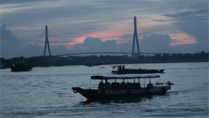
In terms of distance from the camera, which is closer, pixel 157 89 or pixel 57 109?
pixel 57 109

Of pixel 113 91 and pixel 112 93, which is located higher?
pixel 113 91

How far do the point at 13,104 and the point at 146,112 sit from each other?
1033 centimetres

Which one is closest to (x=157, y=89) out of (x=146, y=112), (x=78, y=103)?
(x=78, y=103)

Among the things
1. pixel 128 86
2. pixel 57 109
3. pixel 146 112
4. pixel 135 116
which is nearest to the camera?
pixel 135 116

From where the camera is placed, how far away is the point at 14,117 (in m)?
22.0

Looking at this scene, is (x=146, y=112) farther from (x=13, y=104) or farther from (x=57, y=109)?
(x=13, y=104)

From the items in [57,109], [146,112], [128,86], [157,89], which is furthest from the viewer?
[157,89]

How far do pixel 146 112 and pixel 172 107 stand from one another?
109 inches

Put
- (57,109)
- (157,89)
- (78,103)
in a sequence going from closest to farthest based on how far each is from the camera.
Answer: (57,109) → (78,103) → (157,89)

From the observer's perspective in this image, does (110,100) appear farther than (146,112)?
Yes

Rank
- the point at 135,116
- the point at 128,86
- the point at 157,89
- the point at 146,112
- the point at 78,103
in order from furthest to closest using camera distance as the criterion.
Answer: the point at 157,89
the point at 128,86
the point at 78,103
the point at 146,112
the point at 135,116

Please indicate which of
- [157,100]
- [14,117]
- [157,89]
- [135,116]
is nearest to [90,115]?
[135,116]

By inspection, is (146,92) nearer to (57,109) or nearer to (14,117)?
(57,109)

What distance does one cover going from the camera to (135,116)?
20.9m
